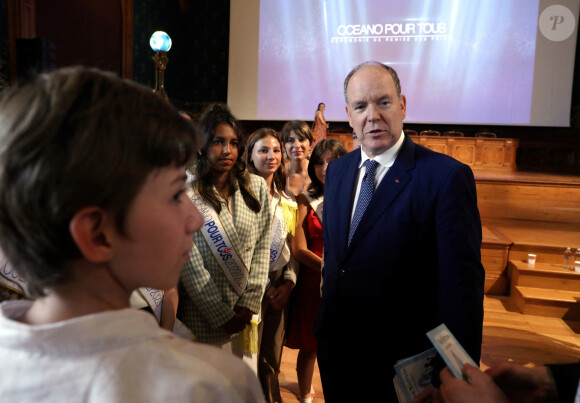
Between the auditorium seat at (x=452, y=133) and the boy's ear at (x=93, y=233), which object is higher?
the auditorium seat at (x=452, y=133)

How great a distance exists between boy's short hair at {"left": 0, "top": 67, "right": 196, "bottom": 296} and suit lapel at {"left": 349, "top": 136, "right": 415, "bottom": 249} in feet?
3.22

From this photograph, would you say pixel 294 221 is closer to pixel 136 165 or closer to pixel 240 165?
pixel 240 165

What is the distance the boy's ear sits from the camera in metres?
0.44

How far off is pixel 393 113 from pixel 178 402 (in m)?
1.26

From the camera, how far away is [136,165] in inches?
17.8

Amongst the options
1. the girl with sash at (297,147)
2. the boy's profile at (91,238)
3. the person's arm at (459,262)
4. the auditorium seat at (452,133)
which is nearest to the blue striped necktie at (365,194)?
the person's arm at (459,262)

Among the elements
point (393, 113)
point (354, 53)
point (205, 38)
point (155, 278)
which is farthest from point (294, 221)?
point (205, 38)

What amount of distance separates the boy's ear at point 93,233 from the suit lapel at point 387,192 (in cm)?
101

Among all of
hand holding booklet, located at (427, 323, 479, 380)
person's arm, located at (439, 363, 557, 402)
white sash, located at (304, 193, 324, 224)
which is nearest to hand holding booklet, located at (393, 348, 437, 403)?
person's arm, located at (439, 363, 557, 402)

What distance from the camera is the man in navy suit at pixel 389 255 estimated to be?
3.98 feet

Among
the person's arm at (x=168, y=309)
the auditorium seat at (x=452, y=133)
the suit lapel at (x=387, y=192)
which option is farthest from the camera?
the auditorium seat at (x=452, y=133)

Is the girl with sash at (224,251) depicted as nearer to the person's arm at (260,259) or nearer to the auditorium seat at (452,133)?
the person's arm at (260,259)

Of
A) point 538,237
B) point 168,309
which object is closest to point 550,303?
point 538,237

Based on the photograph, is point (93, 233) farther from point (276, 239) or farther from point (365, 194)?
point (276, 239)
